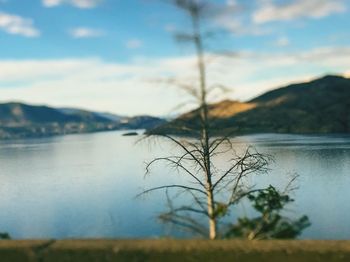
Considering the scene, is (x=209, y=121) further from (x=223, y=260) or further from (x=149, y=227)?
(x=149, y=227)

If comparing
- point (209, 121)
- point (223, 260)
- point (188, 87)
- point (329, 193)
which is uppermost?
point (188, 87)

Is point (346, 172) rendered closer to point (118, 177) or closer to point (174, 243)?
point (118, 177)

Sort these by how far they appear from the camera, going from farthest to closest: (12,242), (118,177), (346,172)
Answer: (118,177) < (346,172) < (12,242)

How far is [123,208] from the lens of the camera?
43.2m

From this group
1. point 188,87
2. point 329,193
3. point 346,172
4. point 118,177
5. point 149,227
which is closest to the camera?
point 188,87

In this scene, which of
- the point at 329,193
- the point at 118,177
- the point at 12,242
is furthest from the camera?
the point at 118,177

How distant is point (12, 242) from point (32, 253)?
0.23 meters

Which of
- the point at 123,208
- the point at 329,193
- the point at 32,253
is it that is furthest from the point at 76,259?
the point at 329,193

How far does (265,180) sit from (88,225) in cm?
2310

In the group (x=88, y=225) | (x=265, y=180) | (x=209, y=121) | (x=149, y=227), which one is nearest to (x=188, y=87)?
(x=209, y=121)

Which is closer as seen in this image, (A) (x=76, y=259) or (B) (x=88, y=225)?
(A) (x=76, y=259)

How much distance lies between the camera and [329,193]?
46.8m

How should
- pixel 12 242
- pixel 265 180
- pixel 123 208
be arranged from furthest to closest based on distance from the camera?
1. pixel 265 180
2. pixel 123 208
3. pixel 12 242

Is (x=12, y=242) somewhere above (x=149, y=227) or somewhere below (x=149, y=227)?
above
